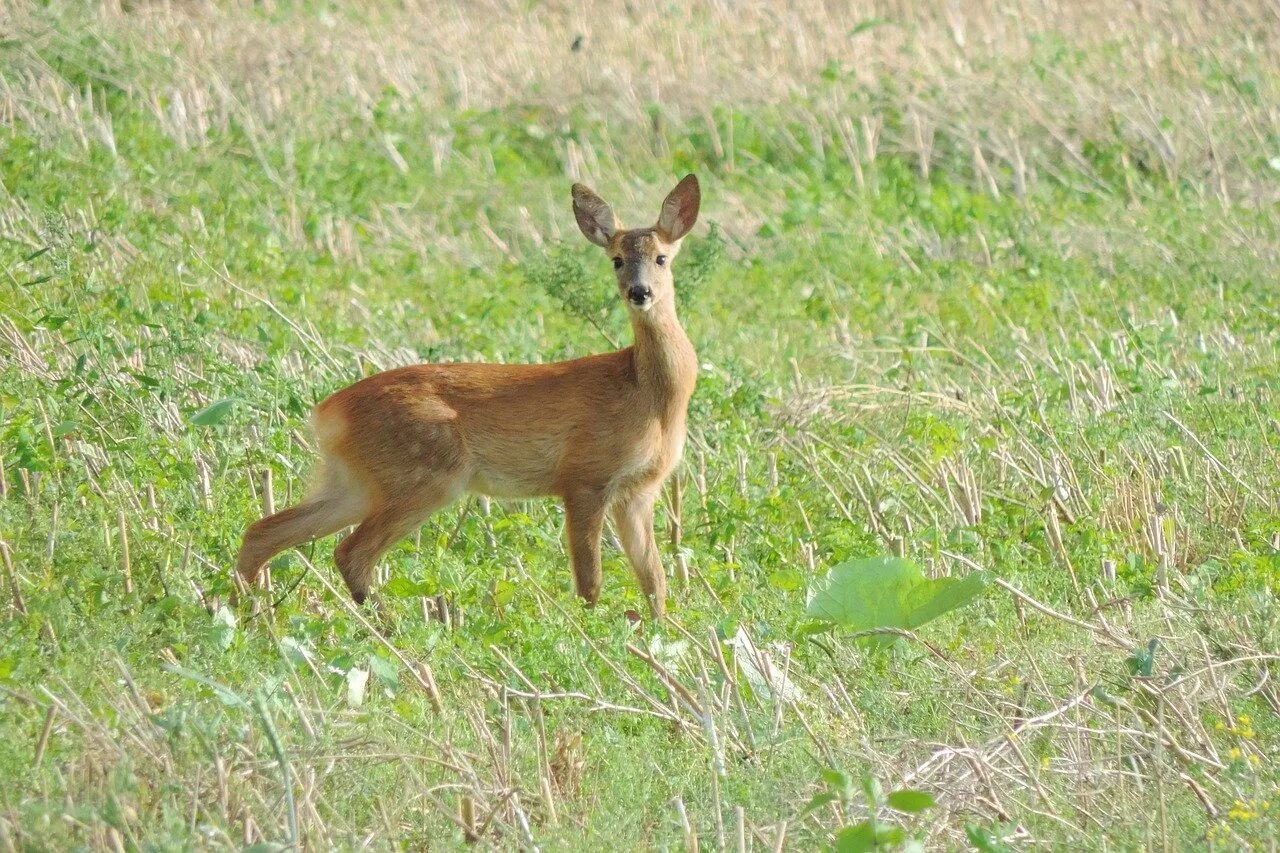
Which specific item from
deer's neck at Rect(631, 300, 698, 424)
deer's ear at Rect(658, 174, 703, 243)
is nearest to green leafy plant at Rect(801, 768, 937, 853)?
deer's neck at Rect(631, 300, 698, 424)

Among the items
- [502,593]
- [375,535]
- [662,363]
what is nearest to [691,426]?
[662,363]

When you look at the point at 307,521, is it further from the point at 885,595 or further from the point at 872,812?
the point at 872,812

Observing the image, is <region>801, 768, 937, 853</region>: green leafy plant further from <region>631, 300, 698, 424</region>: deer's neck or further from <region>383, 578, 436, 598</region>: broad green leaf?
<region>631, 300, 698, 424</region>: deer's neck

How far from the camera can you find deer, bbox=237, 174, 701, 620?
7.13 metres

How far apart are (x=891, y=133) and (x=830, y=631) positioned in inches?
363

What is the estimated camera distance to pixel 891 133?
1461 cm

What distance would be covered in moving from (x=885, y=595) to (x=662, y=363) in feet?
6.67

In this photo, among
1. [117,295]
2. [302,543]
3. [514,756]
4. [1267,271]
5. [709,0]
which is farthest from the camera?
[709,0]

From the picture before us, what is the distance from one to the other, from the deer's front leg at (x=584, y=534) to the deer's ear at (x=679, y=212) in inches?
49.0

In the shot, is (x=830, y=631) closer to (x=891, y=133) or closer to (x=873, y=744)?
(x=873, y=744)

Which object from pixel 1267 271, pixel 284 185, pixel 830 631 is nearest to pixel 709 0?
pixel 284 185

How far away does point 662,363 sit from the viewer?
7438 millimetres

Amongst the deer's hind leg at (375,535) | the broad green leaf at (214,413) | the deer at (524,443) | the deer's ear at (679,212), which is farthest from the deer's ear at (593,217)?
the broad green leaf at (214,413)

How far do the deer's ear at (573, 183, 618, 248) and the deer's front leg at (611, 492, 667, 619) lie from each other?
3.95 ft
